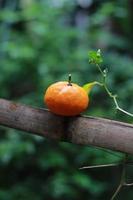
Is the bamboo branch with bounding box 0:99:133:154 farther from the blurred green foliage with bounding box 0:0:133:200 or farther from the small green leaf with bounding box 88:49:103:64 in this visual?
the blurred green foliage with bounding box 0:0:133:200

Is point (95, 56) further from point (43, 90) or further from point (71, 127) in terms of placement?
point (43, 90)

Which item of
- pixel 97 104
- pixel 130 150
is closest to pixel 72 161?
pixel 97 104

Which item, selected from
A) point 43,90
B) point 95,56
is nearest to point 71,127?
point 95,56

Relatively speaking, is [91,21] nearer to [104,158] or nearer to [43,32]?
[43,32]

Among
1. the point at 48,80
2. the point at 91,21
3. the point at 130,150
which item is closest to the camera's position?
the point at 130,150

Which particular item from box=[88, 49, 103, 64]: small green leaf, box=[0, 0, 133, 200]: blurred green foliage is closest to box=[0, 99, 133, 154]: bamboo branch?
box=[88, 49, 103, 64]: small green leaf

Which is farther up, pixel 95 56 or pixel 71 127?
pixel 95 56
